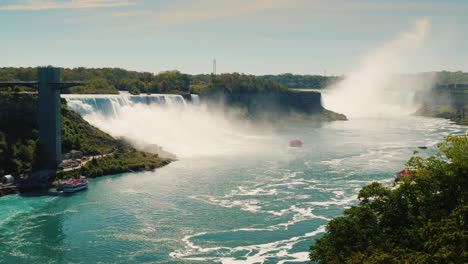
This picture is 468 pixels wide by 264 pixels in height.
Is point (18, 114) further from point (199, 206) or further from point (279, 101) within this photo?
point (279, 101)

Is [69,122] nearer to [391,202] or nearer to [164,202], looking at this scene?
[164,202]

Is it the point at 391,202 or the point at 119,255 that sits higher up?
the point at 391,202

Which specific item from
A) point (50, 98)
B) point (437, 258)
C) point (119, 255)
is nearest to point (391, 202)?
point (437, 258)

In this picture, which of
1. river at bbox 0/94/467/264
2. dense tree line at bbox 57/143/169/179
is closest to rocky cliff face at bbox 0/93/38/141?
dense tree line at bbox 57/143/169/179

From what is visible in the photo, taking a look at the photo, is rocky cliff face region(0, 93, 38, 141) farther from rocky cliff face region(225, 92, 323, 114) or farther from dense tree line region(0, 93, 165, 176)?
rocky cliff face region(225, 92, 323, 114)

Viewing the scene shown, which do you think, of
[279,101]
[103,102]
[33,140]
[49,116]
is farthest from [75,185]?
[279,101]
